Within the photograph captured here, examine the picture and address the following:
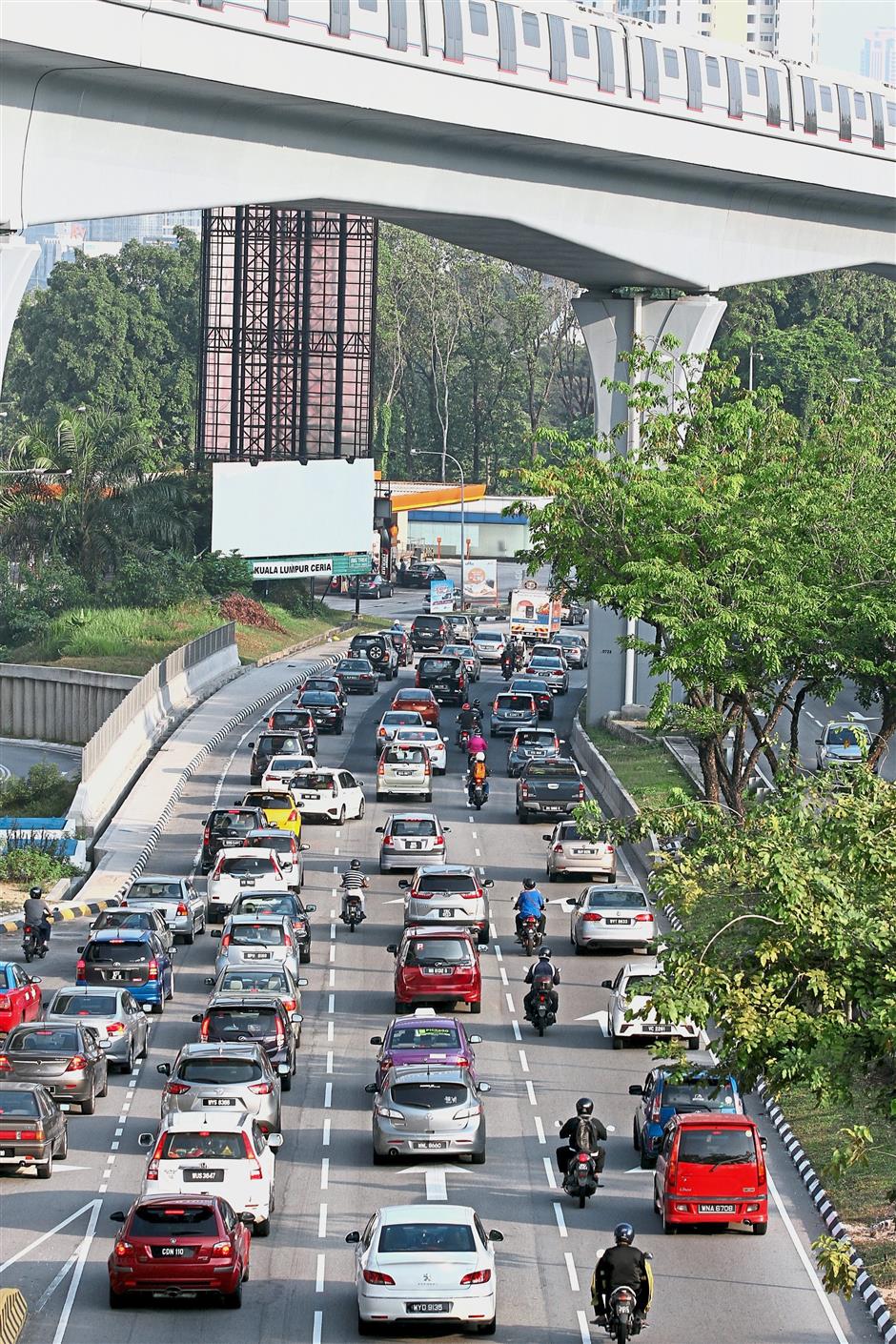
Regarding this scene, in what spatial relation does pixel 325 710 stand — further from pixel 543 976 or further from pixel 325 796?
pixel 543 976

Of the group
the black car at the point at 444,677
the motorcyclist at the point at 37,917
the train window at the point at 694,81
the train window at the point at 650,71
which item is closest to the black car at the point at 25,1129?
the motorcyclist at the point at 37,917

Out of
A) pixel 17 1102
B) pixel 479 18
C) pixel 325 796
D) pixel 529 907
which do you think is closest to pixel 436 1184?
pixel 17 1102

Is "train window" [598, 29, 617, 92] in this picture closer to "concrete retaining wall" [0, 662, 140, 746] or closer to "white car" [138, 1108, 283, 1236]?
"concrete retaining wall" [0, 662, 140, 746]

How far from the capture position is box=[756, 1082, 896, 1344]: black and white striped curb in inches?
896

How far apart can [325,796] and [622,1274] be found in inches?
1289

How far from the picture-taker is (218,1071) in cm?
2842

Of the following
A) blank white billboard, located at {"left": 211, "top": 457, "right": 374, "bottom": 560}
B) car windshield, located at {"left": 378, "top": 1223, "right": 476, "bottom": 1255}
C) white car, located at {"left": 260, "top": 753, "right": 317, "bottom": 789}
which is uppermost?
blank white billboard, located at {"left": 211, "top": 457, "right": 374, "bottom": 560}

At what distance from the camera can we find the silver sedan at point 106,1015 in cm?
3266

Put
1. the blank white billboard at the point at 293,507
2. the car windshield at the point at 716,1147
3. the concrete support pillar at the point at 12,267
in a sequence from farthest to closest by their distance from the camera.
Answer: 1. the blank white billboard at the point at 293,507
2. the concrete support pillar at the point at 12,267
3. the car windshield at the point at 716,1147

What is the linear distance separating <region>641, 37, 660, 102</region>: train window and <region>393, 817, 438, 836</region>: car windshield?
17.5m

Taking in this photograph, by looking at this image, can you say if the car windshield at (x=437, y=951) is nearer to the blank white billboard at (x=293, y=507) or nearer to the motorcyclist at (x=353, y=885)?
the motorcyclist at (x=353, y=885)

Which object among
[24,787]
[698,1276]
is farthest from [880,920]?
[24,787]

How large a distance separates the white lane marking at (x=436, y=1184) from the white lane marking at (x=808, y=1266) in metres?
3.91

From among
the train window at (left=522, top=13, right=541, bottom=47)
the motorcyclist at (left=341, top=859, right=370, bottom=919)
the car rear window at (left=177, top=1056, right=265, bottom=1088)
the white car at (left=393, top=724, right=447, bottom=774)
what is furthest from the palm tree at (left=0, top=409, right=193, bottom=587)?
the car rear window at (left=177, top=1056, right=265, bottom=1088)
